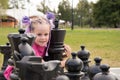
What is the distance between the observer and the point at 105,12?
1940 inches

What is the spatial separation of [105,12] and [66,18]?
9.50 m

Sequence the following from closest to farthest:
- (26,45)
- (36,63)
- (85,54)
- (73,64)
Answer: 1. (36,63)
2. (26,45)
3. (73,64)
4. (85,54)

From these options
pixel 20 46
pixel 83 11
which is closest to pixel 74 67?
pixel 20 46

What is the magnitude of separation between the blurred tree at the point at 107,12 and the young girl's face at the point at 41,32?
4626cm

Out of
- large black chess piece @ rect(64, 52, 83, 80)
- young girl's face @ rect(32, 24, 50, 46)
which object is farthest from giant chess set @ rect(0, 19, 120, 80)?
young girl's face @ rect(32, 24, 50, 46)

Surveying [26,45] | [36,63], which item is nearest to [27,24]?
[26,45]

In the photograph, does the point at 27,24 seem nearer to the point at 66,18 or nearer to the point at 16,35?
the point at 16,35

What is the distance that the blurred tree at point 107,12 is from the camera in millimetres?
47969

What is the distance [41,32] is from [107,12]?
4804cm

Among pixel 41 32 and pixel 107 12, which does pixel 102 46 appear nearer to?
pixel 41 32

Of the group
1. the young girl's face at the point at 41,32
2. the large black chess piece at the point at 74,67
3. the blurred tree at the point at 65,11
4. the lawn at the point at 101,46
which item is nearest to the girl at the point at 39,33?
the young girl's face at the point at 41,32

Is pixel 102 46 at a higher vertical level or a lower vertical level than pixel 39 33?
lower

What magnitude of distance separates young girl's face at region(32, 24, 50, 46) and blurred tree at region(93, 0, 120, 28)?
152 ft

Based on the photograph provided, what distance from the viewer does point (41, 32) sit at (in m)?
1.53
